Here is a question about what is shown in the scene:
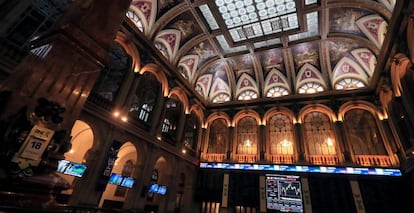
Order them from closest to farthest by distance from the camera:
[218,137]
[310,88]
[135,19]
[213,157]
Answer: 1. [135,19]
2. [310,88]
3. [213,157]
4. [218,137]

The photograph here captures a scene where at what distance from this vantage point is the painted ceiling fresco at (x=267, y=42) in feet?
39.0

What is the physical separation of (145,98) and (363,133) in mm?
15845

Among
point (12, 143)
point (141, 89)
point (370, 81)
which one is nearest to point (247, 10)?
point (141, 89)

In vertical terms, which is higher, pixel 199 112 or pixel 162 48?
pixel 162 48

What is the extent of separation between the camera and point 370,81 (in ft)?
44.7

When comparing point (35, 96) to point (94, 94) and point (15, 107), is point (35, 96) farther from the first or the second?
point (94, 94)

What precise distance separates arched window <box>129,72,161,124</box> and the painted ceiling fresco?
2.41 m

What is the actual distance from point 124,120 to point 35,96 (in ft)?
24.3

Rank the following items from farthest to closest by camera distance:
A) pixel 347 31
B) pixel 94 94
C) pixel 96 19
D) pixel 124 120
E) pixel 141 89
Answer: pixel 347 31 < pixel 141 89 < pixel 124 120 < pixel 94 94 < pixel 96 19

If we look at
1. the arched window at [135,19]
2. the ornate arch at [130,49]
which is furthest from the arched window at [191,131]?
the arched window at [135,19]

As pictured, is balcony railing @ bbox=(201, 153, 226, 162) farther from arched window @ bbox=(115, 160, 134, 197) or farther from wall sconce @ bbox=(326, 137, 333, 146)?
wall sconce @ bbox=(326, 137, 333, 146)

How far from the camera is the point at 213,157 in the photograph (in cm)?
1633

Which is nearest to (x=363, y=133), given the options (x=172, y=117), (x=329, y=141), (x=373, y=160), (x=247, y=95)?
(x=373, y=160)

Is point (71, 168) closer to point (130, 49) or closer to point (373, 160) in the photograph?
point (130, 49)
